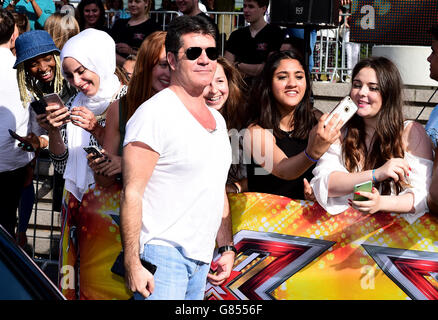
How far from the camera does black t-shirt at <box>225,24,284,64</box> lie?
7.11 m

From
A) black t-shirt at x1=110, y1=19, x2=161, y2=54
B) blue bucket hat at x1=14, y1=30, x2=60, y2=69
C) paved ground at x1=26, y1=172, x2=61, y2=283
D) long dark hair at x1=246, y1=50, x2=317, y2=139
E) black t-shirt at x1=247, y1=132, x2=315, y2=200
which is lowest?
paved ground at x1=26, y1=172, x2=61, y2=283

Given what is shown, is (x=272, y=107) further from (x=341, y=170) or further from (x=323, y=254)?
(x=323, y=254)

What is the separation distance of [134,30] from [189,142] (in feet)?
17.0

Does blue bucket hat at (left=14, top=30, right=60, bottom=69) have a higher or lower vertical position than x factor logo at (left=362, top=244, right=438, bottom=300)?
higher

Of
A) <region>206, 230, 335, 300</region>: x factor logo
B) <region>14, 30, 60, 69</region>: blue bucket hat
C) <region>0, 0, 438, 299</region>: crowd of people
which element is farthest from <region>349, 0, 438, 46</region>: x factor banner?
<region>14, 30, 60, 69</region>: blue bucket hat

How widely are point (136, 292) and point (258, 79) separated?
1891mm

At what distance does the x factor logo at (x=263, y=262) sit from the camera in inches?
152

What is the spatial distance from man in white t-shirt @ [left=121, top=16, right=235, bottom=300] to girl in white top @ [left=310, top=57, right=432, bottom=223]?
89 centimetres

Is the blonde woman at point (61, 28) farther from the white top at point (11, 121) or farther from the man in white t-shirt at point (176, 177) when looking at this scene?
the man in white t-shirt at point (176, 177)

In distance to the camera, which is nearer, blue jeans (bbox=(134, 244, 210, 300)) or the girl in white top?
blue jeans (bbox=(134, 244, 210, 300))

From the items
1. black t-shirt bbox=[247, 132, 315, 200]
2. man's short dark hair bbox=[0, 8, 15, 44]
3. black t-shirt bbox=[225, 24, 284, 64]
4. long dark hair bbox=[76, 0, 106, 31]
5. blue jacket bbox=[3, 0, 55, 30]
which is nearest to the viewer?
black t-shirt bbox=[247, 132, 315, 200]

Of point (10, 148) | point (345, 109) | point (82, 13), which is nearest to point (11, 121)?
point (10, 148)

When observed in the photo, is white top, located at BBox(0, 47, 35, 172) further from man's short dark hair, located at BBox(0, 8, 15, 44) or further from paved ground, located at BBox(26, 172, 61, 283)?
paved ground, located at BBox(26, 172, 61, 283)
